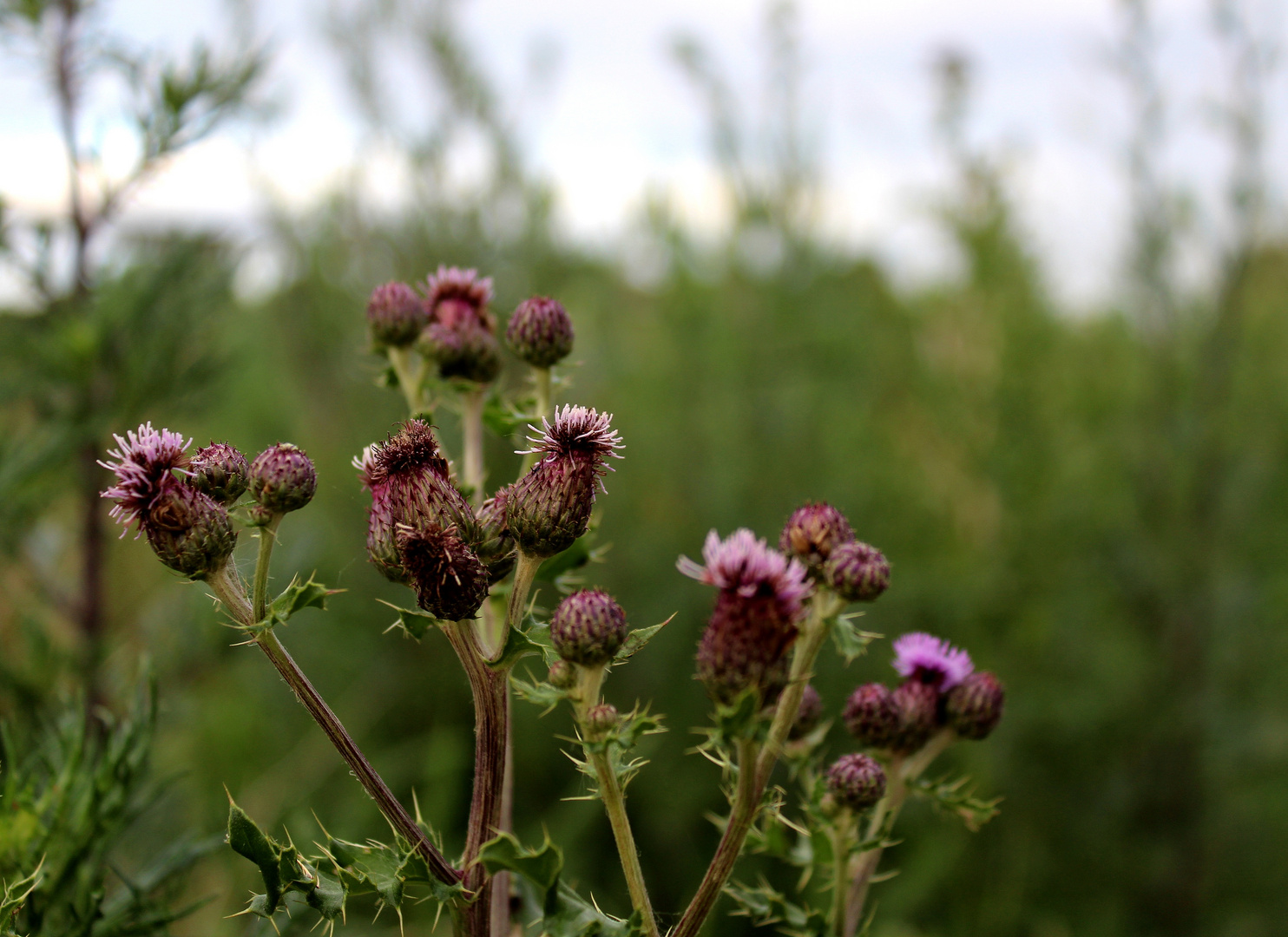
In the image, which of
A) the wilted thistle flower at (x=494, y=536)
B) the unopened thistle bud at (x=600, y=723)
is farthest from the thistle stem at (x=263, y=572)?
the unopened thistle bud at (x=600, y=723)

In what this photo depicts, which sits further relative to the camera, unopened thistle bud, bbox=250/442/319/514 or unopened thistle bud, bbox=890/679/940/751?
unopened thistle bud, bbox=890/679/940/751

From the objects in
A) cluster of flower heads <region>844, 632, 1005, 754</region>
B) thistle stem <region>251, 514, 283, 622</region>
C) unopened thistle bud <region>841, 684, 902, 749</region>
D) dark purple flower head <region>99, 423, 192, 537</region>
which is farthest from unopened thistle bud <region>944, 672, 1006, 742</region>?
dark purple flower head <region>99, 423, 192, 537</region>

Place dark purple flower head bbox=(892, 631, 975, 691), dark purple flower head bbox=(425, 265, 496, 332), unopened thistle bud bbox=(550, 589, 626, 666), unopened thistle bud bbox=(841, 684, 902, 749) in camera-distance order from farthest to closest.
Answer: dark purple flower head bbox=(425, 265, 496, 332) → dark purple flower head bbox=(892, 631, 975, 691) → unopened thistle bud bbox=(841, 684, 902, 749) → unopened thistle bud bbox=(550, 589, 626, 666)

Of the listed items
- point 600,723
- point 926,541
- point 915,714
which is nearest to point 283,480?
point 600,723

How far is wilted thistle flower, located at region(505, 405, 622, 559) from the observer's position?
3.77 ft

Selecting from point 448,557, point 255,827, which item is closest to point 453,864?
point 255,827

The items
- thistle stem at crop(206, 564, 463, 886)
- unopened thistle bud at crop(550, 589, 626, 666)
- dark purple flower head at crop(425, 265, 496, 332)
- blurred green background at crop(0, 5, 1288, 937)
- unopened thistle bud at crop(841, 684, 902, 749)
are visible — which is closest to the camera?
thistle stem at crop(206, 564, 463, 886)

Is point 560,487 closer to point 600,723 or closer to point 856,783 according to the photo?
point 600,723

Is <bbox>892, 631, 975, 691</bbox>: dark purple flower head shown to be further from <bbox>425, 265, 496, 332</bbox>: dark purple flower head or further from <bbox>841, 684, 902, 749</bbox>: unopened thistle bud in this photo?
<bbox>425, 265, 496, 332</bbox>: dark purple flower head

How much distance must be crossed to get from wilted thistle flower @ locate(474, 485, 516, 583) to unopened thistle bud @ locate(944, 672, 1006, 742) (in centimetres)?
73

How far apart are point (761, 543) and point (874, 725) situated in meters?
0.44

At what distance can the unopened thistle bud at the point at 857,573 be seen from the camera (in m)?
1.11

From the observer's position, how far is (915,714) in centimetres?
145

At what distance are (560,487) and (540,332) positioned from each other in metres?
0.47
